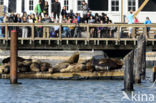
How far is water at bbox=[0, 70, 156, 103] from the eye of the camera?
120 feet

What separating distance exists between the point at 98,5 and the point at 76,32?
6.92 meters

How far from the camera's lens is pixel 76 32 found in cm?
5222

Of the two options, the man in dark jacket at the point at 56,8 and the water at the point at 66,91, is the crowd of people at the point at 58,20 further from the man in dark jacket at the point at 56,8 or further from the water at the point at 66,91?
the water at the point at 66,91

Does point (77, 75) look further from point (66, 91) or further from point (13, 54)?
point (13, 54)

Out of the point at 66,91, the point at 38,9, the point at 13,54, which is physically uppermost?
the point at 38,9

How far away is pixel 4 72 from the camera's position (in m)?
43.8

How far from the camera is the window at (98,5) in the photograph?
58.5 meters

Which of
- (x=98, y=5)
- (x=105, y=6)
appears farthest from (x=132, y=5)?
(x=98, y=5)

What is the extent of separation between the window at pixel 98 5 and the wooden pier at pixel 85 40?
19.2ft

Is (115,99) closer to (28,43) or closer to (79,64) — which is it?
(79,64)

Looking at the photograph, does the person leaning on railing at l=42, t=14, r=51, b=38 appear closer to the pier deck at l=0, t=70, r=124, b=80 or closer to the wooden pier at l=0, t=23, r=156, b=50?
the wooden pier at l=0, t=23, r=156, b=50

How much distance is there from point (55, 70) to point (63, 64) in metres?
0.66

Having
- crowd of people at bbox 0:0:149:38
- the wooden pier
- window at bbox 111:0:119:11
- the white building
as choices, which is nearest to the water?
the wooden pier

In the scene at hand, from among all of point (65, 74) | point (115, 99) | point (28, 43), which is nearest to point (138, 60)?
point (65, 74)
